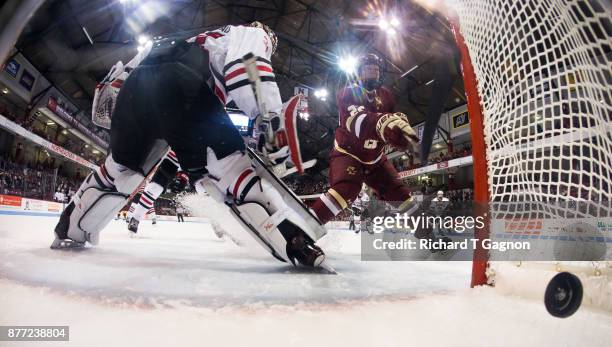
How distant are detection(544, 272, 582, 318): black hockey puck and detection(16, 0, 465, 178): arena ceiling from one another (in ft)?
29.5

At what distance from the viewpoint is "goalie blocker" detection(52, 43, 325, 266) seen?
47.1 inches

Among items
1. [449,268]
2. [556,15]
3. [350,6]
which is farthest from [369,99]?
[350,6]

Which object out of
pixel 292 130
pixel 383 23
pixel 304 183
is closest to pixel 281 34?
pixel 383 23

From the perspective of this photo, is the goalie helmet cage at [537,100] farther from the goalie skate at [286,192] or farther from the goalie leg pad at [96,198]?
the goalie leg pad at [96,198]

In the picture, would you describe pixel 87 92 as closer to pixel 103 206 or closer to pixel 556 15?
pixel 103 206

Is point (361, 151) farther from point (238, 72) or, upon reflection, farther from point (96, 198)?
point (96, 198)

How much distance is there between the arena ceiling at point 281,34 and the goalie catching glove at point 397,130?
26.1ft

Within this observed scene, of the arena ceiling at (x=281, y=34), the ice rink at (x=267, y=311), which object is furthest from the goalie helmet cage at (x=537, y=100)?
the arena ceiling at (x=281, y=34)

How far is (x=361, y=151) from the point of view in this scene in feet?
6.72

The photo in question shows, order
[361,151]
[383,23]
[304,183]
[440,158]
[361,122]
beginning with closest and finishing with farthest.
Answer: [361,122] → [361,151] → [383,23] → [440,158] → [304,183]

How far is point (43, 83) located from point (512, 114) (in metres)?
14.1

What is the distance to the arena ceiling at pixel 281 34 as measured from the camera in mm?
8938

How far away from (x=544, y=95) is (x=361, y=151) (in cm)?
123

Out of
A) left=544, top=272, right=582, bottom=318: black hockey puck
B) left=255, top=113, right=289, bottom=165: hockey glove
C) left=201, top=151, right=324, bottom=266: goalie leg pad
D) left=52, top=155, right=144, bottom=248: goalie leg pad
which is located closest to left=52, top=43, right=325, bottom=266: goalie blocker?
left=201, top=151, right=324, bottom=266: goalie leg pad
